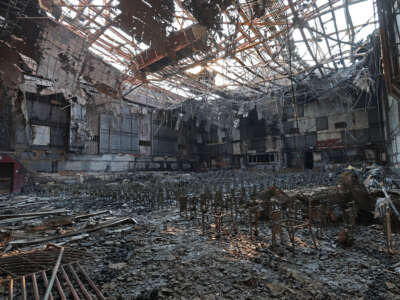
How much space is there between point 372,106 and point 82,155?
2468 centimetres

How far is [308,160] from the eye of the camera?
2109 centimetres

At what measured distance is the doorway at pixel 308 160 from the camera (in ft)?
68.0

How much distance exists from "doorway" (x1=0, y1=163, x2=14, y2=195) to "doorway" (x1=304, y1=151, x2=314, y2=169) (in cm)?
2366

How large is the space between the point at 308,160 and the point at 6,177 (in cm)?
2454

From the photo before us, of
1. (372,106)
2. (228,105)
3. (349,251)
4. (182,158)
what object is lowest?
(349,251)

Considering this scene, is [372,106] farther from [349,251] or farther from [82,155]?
[82,155]

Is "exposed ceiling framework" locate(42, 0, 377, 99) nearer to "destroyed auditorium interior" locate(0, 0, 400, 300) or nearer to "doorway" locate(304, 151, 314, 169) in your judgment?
"destroyed auditorium interior" locate(0, 0, 400, 300)

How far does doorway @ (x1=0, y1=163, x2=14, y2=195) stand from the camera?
1223 cm

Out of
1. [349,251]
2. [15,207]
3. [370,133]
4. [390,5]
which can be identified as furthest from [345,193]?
[370,133]

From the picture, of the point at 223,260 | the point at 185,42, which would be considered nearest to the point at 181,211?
the point at 223,260

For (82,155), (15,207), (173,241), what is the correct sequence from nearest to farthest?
(173,241) < (15,207) < (82,155)

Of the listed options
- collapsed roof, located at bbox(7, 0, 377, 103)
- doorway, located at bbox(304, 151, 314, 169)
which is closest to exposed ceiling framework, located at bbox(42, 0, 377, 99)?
collapsed roof, located at bbox(7, 0, 377, 103)

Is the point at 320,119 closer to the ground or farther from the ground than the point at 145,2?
farther from the ground

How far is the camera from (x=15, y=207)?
7699mm
